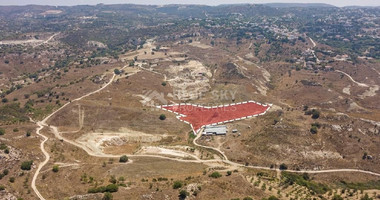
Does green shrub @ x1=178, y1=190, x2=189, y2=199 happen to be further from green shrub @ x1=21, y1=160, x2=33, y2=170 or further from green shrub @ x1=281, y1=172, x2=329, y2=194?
green shrub @ x1=21, y1=160, x2=33, y2=170

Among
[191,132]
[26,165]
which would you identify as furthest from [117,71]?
[26,165]

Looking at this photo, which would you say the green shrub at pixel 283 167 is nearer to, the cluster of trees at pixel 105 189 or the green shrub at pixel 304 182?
the green shrub at pixel 304 182

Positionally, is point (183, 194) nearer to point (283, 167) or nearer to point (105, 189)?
point (105, 189)

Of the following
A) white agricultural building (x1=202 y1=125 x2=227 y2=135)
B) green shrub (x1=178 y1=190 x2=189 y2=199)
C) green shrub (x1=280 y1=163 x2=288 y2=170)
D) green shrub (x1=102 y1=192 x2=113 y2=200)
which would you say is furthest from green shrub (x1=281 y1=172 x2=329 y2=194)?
green shrub (x1=102 y1=192 x2=113 y2=200)

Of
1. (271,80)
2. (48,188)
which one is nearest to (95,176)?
(48,188)

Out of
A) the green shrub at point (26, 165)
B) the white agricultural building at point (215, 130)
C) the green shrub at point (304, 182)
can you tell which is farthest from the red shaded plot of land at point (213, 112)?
the green shrub at point (26, 165)

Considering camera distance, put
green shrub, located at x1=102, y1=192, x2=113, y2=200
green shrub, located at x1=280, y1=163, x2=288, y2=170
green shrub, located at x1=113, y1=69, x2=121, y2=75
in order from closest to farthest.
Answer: green shrub, located at x1=102, y1=192, x2=113, y2=200 → green shrub, located at x1=280, y1=163, x2=288, y2=170 → green shrub, located at x1=113, y1=69, x2=121, y2=75

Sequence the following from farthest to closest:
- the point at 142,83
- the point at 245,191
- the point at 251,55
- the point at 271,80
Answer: the point at 251,55 < the point at 271,80 < the point at 142,83 < the point at 245,191

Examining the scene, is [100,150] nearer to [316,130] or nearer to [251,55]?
[316,130]
